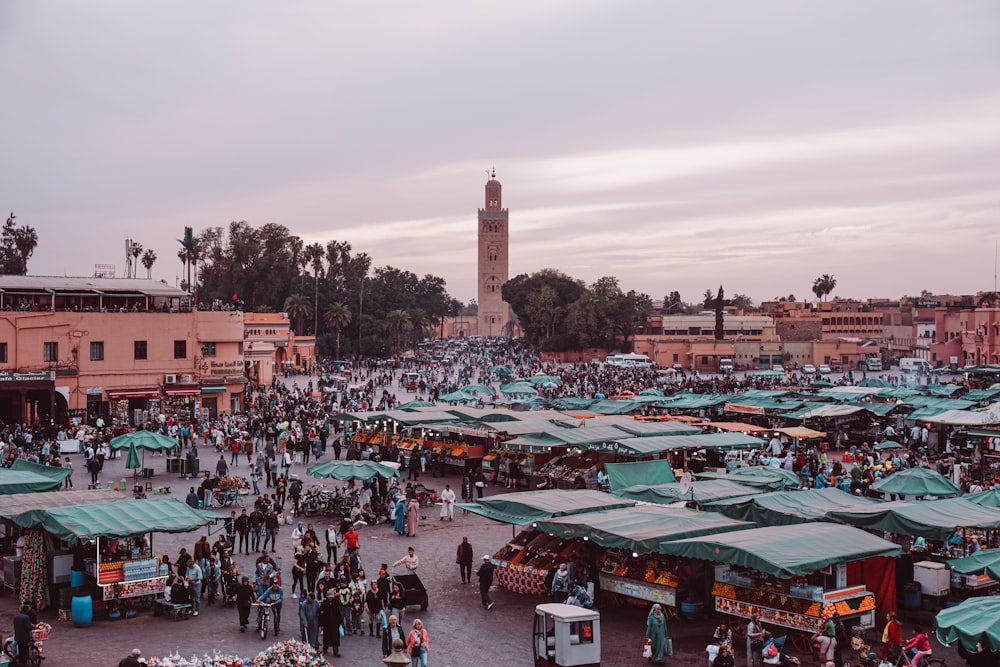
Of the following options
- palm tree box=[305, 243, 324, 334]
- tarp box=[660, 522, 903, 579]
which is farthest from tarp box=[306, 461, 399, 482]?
palm tree box=[305, 243, 324, 334]

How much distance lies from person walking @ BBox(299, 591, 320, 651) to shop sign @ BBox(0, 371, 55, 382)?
32.1m

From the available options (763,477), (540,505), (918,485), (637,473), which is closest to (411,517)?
(540,505)

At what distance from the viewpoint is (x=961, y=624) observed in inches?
469

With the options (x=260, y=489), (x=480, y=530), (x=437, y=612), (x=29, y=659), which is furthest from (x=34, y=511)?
(x=260, y=489)

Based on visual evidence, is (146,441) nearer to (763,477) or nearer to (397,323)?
(763,477)

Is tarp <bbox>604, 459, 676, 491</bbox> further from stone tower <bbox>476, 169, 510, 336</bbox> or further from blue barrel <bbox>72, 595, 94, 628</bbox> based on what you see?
stone tower <bbox>476, 169, 510, 336</bbox>

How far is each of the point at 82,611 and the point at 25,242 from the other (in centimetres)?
6377

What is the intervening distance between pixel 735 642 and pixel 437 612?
15.4ft

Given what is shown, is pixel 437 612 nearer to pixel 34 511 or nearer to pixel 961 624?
pixel 34 511

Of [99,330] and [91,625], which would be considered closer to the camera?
[91,625]

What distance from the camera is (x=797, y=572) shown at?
44.9 ft

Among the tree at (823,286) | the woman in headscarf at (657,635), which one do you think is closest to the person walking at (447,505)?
the woman in headscarf at (657,635)

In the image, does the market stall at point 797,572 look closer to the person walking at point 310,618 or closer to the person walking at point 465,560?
the person walking at point 465,560

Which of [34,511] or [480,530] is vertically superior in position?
[34,511]
